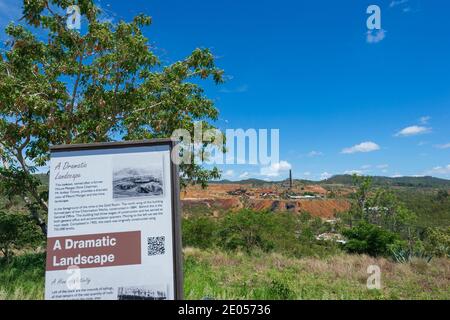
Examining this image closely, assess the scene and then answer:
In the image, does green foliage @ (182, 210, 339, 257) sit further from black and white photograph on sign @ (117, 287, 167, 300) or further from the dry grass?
black and white photograph on sign @ (117, 287, 167, 300)

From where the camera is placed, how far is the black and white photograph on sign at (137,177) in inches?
138

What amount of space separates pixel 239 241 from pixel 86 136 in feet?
30.4

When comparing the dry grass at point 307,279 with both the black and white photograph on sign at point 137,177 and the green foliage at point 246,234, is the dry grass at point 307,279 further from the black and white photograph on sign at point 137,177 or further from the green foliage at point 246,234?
the green foliage at point 246,234

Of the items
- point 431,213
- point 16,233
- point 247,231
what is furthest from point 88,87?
point 431,213

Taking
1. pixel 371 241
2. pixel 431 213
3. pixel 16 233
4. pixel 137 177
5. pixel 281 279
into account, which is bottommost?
pixel 431 213

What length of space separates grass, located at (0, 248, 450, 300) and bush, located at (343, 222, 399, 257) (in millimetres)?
3614

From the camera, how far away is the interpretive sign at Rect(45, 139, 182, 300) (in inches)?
133

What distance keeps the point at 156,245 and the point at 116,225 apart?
42 cm

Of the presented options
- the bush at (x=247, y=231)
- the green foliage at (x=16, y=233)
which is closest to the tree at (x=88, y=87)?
the green foliage at (x=16, y=233)

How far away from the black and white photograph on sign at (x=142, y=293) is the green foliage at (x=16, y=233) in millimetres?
8419

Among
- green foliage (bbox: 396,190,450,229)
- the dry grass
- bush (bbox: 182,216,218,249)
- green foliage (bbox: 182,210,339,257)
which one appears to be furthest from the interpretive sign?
green foliage (bbox: 396,190,450,229)

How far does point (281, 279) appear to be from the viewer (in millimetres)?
7531

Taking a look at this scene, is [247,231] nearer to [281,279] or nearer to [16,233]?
[281,279]

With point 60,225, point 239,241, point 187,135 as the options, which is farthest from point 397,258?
point 60,225
